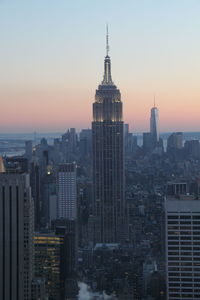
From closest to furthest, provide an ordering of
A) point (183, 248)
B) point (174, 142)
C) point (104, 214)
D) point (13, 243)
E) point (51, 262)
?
point (13, 243) → point (183, 248) → point (51, 262) → point (174, 142) → point (104, 214)

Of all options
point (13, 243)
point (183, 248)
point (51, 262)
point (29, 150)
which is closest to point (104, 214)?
point (29, 150)

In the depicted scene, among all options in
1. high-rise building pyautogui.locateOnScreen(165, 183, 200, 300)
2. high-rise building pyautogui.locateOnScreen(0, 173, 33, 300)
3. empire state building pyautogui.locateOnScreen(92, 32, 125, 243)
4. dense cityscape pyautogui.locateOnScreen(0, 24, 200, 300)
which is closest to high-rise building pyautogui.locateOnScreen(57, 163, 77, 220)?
dense cityscape pyautogui.locateOnScreen(0, 24, 200, 300)

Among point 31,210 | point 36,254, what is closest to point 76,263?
point 36,254

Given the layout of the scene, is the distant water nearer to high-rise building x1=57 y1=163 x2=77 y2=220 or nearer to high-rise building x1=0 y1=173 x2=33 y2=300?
high-rise building x1=0 y1=173 x2=33 y2=300

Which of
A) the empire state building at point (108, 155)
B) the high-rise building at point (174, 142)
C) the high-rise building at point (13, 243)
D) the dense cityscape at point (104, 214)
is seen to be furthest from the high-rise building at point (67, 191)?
the high-rise building at point (13, 243)

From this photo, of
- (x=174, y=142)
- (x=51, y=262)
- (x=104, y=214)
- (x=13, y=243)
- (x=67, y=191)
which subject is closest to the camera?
(x=13, y=243)

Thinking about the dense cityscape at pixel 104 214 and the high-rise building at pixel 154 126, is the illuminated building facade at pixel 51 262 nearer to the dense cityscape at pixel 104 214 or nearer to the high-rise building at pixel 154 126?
the dense cityscape at pixel 104 214

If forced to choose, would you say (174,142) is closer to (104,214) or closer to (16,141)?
(104,214)

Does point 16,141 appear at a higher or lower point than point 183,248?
higher
